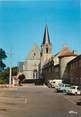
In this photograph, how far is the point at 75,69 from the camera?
94.1m

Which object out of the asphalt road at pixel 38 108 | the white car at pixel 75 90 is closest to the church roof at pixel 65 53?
the white car at pixel 75 90

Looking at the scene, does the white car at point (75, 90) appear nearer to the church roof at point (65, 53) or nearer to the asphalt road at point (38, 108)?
the asphalt road at point (38, 108)

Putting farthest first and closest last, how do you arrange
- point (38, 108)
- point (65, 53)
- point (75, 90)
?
point (65, 53)
point (75, 90)
point (38, 108)

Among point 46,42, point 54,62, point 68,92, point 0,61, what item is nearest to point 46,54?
point 46,42

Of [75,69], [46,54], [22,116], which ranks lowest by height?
[22,116]

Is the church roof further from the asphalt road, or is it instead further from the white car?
the asphalt road

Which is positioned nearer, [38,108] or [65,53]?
[38,108]

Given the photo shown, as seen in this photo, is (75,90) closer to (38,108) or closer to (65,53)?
(38,108)

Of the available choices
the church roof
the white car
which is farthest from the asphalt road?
Answer: the church roof

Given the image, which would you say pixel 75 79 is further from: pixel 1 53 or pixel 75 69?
pixel 1 53

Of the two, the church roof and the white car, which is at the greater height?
the church roof

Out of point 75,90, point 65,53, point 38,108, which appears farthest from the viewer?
point 65,53

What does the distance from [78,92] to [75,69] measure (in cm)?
4330

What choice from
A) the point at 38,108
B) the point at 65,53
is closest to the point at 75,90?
the point at 38,108
